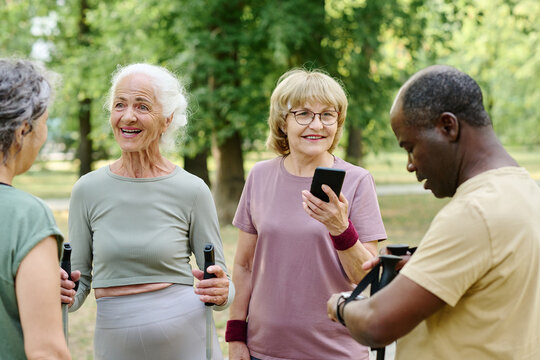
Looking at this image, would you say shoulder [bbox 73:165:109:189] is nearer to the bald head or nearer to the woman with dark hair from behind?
the woman with dark hair from behind

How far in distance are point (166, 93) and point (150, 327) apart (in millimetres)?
1058

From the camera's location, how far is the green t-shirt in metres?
1.74

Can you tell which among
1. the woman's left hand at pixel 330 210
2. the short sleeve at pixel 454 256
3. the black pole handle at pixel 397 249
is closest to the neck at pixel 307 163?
the woman's left hand at pixel 330 210

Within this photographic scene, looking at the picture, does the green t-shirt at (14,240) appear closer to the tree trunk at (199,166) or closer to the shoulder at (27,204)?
the shoulder at (27,204)

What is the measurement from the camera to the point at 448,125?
69.0 inches

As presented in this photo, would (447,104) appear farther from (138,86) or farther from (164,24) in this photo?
(164,24)

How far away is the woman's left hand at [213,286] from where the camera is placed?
8.65 feet

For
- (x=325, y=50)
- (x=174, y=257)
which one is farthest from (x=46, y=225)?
(x=325, y=50)

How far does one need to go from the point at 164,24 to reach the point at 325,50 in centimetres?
329

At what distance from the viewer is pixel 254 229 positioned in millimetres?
2959

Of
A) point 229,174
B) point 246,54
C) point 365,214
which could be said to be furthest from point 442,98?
point 229,174

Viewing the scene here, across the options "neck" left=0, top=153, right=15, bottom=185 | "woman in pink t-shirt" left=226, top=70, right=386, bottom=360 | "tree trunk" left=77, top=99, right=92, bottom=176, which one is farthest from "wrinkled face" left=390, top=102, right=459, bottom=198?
"tree trunk" left=77, top=99, right=92, bottom=176

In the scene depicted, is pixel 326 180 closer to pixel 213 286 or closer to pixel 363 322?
pixel 213 286

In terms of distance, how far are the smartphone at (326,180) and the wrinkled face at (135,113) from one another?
2.80 feet
